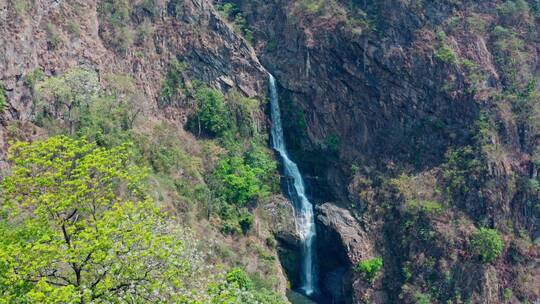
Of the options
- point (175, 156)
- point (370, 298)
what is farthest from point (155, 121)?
point (370, 298)

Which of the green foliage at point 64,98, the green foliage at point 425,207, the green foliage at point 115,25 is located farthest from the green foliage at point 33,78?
the green foliage at point 425,207

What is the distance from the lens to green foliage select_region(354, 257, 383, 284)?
103 feet

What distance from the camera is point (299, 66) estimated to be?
37.1m

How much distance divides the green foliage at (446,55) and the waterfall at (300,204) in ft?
37.4

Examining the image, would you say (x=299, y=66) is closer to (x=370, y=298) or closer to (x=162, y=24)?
(x=162, y=24)

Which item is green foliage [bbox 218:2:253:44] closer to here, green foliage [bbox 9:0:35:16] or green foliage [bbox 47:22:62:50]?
green foliage [bbox 47:22:62:50]

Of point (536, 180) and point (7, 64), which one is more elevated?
point (7, 64)

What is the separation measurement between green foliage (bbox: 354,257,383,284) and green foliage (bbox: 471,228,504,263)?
558cm

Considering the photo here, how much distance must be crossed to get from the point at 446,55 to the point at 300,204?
13.9 meters

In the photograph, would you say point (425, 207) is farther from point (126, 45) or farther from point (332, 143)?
point (126, 45)

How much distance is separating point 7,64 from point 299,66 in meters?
19.2

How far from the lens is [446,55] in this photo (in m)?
34.4

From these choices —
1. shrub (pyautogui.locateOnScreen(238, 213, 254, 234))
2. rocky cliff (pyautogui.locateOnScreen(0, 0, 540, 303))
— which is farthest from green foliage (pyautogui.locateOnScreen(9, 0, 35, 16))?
shrub (pyautogui.locateOnScreen(238, 213, 254, 234))

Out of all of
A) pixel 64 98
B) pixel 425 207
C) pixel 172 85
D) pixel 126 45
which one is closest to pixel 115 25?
pixel 126 45
